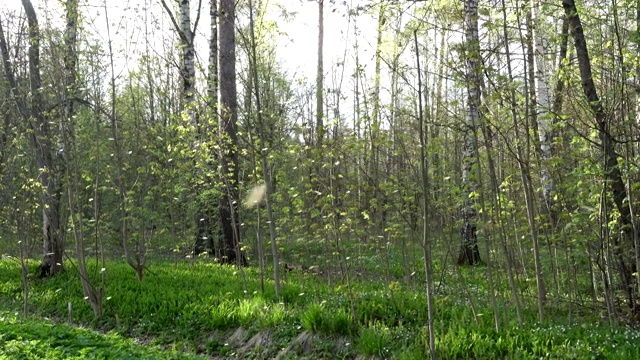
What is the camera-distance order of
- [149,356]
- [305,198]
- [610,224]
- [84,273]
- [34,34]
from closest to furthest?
[149,356] → [610,224] → [84,273] → [305,198] → [34,34]

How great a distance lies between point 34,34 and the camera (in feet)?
28.5

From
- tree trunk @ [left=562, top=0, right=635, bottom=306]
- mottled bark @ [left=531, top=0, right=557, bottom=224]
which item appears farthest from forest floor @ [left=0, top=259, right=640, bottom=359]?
mottled bark @ [left=531, top=0, right=557, bottom=224]

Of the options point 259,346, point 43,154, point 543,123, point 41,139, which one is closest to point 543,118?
point 259,346

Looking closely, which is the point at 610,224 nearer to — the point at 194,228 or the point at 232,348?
the point at 232,348

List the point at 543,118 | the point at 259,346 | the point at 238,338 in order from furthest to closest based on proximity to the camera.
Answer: the point at 238,338, the point at 259,346, the point at 543,118

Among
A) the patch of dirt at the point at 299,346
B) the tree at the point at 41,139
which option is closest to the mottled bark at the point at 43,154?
the tree at the point at 41,139

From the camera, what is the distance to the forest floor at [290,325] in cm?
449

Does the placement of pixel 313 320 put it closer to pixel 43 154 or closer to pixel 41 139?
pixel 43 154

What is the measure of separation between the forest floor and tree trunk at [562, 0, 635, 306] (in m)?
0.65

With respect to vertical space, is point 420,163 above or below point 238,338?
above

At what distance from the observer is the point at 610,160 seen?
508cm

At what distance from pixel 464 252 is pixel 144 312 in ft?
22.6

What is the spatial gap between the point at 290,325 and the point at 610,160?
397 centimetres

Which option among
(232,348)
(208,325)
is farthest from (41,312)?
(232,348)
